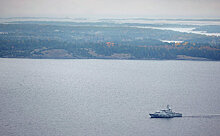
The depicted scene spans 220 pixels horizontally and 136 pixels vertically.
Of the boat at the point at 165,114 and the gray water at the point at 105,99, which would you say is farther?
the boat at the point at 165,114

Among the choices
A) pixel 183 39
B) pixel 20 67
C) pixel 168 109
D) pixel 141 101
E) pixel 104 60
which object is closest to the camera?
pixel 168 109

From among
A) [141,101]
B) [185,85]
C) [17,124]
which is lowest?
[17,124]

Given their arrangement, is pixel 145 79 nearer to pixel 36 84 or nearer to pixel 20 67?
pixel 36 84

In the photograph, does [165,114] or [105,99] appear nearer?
[165,114]

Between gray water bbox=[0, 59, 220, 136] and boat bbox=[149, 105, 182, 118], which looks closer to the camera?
gray water bbox=[0, 59, 220, 136]

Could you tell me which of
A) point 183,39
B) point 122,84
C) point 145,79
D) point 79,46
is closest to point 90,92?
point 122,84

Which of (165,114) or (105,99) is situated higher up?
(105,99)

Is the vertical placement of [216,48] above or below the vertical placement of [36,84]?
above

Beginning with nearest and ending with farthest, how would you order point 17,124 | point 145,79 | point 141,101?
point 17,124 < point 141,101 < point 145,79
